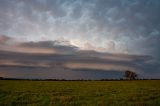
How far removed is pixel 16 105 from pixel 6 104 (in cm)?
103

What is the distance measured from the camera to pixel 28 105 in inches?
919

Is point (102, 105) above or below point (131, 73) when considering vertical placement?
below

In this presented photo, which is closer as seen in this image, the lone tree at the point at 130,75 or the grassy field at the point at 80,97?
the grassy field at the point at 80,97

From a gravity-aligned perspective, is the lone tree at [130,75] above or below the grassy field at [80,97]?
above

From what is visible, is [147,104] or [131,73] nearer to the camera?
[147,104]

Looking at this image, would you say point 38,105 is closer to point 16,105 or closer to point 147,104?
point 16,105

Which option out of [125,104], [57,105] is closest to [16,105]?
[57,105]

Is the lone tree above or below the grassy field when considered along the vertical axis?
above

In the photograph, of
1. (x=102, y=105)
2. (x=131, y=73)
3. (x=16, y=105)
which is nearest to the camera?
(x=102, y=105)

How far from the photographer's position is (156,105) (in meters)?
22.7

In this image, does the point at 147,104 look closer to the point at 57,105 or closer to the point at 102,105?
the point at 102,105

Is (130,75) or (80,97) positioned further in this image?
(130,75)

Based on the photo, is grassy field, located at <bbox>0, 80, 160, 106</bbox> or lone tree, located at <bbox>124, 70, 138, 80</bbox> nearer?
grassy field, located at <bbox>0, 80, 160, 106</bbox>

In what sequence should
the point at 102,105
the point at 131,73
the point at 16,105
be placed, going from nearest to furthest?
the point at 102,105, the point at 16,105, the point at 131,73
